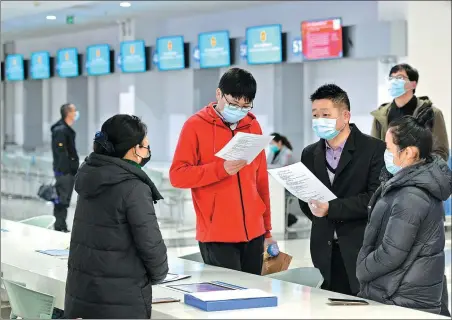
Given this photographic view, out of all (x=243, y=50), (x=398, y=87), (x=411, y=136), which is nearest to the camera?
(x=411, y=136)

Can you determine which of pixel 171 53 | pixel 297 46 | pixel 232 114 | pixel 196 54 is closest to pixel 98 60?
pixel 171 53

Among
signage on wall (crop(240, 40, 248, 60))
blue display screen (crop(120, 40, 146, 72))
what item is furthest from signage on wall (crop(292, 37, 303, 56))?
blue display screen (crop(120, 40, 146, 72))

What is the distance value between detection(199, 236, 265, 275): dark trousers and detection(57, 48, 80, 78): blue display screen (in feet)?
41.4

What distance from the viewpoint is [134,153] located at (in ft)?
10.9

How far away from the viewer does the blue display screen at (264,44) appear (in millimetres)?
12133

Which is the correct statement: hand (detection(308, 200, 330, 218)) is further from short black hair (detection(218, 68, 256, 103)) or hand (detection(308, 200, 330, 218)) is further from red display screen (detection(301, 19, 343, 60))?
red display screen (detection(301, 19, 343, 60))

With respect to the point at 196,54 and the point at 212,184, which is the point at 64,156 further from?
the point at 212,184

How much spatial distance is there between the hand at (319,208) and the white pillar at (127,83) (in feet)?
36.6

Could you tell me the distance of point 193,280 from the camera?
3.78m

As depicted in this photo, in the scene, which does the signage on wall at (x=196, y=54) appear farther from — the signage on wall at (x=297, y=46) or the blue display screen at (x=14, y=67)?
the blue display screen at (x=14, y=67)

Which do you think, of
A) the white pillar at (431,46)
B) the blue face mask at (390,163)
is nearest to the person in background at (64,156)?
the white pillar at (431,46)

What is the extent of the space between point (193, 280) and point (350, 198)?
35.7 inches

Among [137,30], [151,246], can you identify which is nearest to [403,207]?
[151,246]

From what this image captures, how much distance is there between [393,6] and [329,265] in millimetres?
7151
